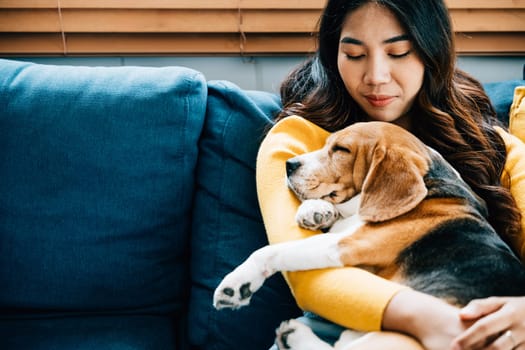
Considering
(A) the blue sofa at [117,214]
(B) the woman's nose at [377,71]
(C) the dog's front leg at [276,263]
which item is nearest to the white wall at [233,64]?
(A) the blue sofa at [117,214]

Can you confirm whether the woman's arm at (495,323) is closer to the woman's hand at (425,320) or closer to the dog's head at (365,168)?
the woman's hand at (425,320)

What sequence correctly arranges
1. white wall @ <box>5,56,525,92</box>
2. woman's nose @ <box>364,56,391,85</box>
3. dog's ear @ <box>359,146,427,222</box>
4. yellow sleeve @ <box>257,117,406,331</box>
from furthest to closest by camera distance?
white wall @ <box>5,56,525,92</box> < woman's nose @ <box>364,56,391,85</box> < dog's ear @ <box>359,146,427,222</box> < yellow sleeve @ <box>257,117,406,331</box>

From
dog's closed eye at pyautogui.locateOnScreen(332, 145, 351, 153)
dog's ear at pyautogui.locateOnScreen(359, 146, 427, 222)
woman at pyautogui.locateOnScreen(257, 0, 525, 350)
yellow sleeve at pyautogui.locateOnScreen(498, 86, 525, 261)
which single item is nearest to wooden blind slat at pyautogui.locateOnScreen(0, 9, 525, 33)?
woman at pyautogui.locateOnScreen(257, 0, 525, 350)

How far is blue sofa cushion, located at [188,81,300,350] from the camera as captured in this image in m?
1.65

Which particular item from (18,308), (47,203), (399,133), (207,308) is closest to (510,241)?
(399,133)

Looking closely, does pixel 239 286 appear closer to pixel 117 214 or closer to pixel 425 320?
pixel 425 320

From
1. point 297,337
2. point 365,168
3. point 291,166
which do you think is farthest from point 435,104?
point 297,337

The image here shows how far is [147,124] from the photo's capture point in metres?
1.74

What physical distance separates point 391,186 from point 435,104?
55 centimetres

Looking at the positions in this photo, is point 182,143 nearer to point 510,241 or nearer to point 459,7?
point 510,241

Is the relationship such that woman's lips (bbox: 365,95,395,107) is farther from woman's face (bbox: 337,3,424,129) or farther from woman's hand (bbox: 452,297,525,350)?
woman's hand (bbox: 452,297,525,350)

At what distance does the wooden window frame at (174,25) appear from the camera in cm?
225

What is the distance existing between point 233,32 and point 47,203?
1092mm

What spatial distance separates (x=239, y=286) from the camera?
131 centimetres
